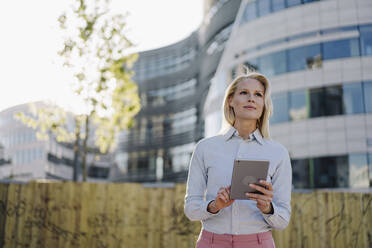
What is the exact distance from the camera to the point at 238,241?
99.0 inches

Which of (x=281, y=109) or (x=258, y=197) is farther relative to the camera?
(x=281, y=109)

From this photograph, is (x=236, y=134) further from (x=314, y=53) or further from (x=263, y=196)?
(x=314, y=53)

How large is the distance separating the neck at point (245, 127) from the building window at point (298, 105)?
2022cm

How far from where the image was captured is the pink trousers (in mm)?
2514

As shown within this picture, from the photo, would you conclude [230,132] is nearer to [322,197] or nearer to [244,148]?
[244,148]

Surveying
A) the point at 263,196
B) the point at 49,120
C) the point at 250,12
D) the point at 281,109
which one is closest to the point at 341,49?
the point at 281,109

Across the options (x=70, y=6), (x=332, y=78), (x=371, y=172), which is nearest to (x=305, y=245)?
(x=70, y=6)

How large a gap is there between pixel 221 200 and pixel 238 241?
1.01 ft

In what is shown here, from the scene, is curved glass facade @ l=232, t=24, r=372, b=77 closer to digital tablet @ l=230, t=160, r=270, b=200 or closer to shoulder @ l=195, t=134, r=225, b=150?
shoulder @ l=195, t=134, r=225, b=150

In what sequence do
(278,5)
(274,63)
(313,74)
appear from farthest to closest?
1. (278,5)
2. (274,63)
3. (313,74)

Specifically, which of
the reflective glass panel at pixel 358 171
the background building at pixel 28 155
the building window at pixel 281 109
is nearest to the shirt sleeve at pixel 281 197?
the reflective glass panel at pixel 358 171

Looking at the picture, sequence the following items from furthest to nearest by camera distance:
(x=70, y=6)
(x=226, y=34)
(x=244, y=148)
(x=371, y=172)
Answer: (x=226, y=34) < (x=371, y=172) < (x=70, y=6) < (x=244, y=148)

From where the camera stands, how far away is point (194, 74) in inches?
1729

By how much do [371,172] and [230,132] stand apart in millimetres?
19724
